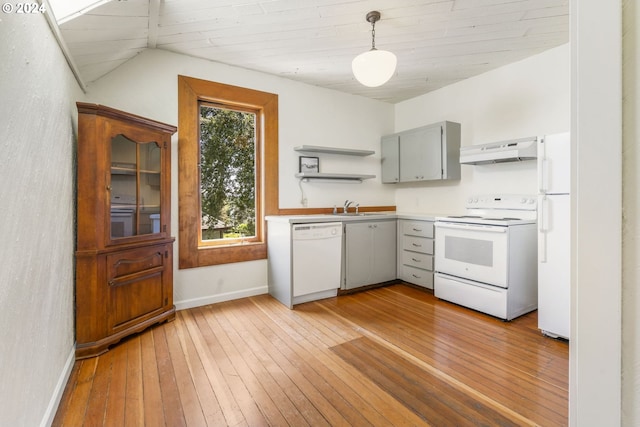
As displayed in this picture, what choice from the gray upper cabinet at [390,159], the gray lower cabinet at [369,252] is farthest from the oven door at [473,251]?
the gray upper cabinet at [390,159]

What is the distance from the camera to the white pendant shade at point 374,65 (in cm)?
236

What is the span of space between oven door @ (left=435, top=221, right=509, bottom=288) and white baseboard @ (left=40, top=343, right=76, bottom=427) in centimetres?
324

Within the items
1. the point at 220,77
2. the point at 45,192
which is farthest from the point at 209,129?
the point at 45,192

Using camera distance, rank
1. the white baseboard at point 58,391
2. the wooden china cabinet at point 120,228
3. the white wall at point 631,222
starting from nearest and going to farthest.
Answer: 1. the white wall at point 631,222
2. the white baseboard at point 58,391
3. the wooden china cabinet at point 120,228

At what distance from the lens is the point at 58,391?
67.3 inches

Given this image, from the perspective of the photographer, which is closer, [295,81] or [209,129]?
[209,129]

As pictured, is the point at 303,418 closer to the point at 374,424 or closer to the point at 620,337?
the point at 374,424

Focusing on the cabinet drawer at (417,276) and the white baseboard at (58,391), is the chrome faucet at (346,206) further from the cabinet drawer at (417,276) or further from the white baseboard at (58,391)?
the white baseboard at (58,391)

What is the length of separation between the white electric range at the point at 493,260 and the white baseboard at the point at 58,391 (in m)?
3.21

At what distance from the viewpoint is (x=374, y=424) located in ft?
5.05

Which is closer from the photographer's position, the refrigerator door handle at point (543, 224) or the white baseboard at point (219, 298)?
the refrigerator door handle at point (543, 224)

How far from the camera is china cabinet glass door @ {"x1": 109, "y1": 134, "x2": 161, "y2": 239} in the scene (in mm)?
2355

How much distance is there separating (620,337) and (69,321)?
8.77 ft

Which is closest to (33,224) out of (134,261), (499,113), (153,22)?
(134,261)
